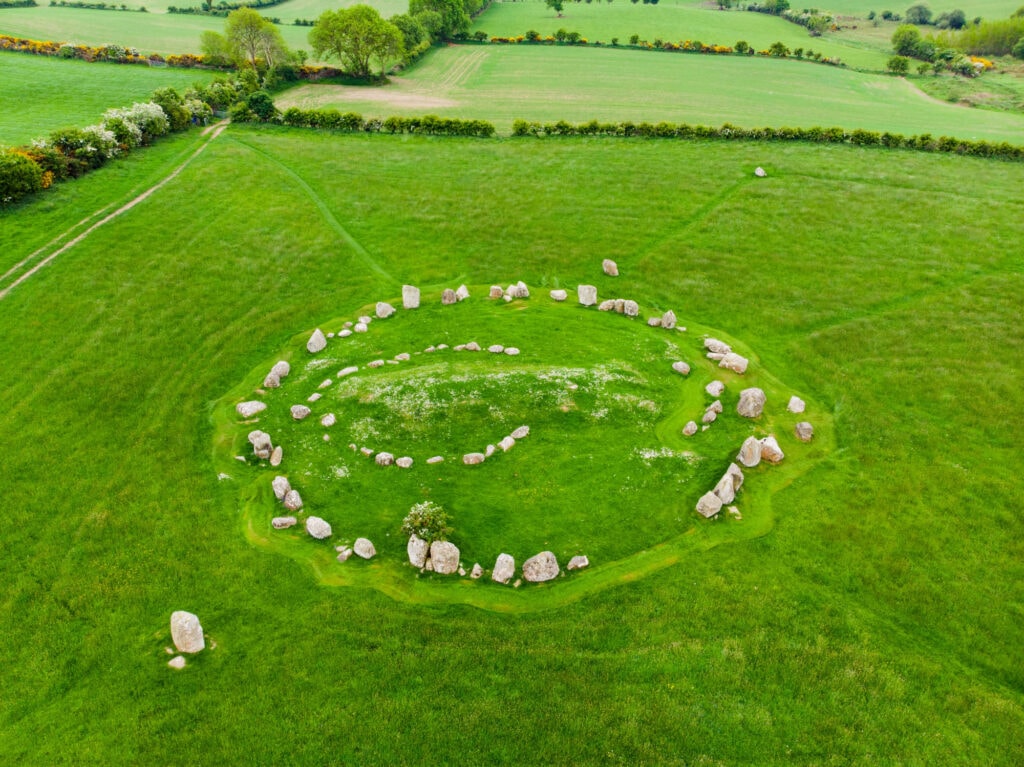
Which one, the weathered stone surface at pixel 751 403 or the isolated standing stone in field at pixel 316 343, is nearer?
the weathered stone surface at pixel 751 403

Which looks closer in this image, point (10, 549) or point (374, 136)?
point (10, 549)

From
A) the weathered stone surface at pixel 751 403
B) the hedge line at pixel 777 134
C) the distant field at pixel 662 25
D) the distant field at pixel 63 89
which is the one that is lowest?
the weathered stone surface at pixel 751 403

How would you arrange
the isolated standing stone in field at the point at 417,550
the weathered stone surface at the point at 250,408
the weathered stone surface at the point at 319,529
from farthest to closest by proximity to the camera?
the weathered stone surface at the point at 250,408 → the weathered stone surface at the point at 319,529 → the isolated standing stone in field at the point at 417,550

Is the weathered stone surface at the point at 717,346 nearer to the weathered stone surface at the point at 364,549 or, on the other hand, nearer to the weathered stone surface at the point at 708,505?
the weathered stone surface at the point at 708,505

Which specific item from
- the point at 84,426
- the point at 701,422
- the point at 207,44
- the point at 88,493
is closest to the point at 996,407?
the point at 701,422

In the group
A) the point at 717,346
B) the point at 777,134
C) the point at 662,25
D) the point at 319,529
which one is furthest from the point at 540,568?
the point at 662,25

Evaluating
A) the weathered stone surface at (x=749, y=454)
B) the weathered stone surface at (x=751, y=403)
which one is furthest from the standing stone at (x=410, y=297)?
the weathered stone surface at (x=749, y=454)

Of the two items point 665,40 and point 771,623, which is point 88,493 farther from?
point 665,40

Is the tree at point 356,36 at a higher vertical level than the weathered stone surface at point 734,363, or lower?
higher

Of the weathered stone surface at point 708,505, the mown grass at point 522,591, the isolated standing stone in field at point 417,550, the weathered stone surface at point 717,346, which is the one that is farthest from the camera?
the weathered stone surface at point 717,346
